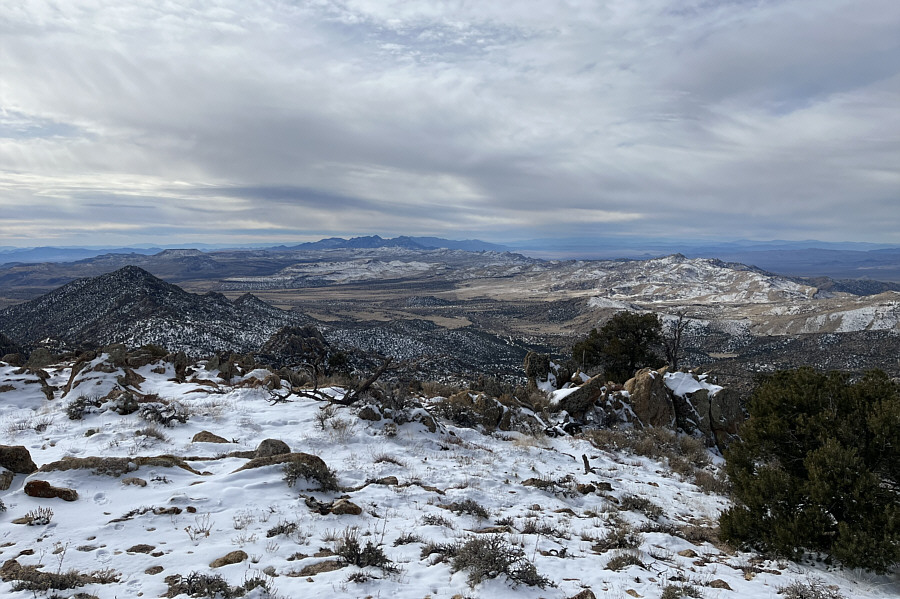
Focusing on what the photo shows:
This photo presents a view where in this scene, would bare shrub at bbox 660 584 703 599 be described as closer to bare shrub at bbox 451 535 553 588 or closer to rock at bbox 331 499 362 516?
bare shrub at bbox 451 535 553 588

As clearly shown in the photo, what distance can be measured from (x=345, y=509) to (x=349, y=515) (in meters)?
0.12

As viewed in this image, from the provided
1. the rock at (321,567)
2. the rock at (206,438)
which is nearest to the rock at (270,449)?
the rock at (206,438)

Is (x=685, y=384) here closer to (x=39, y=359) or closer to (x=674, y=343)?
(x=674, y=343)

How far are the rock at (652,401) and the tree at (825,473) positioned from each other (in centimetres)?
983

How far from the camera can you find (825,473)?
7484mm

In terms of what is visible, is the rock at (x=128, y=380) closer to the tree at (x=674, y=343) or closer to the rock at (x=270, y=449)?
the rock at (x=270, y=449)

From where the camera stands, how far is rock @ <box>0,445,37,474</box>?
6.91 metres

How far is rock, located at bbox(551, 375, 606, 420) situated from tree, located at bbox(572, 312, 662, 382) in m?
11.9

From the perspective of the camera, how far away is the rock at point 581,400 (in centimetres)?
1864

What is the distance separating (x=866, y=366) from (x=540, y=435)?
6071 centimetres

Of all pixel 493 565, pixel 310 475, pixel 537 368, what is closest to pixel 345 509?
pixel 310 475

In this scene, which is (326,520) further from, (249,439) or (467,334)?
(467,334)

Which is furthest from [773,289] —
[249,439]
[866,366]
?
[249,439]

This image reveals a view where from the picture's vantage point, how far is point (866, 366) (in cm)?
5303
